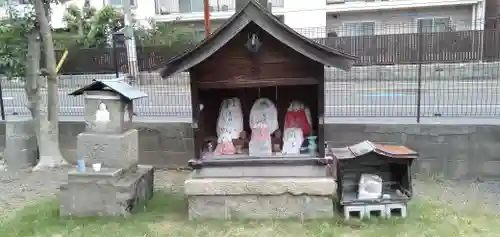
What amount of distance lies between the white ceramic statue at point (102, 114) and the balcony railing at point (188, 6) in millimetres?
18437

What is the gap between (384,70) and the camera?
10.3 metres

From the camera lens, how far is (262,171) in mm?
5312

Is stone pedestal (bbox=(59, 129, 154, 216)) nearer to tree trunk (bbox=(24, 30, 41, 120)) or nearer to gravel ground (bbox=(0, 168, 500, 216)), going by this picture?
gravel ground (bbox=(0, 168, 500, 216))

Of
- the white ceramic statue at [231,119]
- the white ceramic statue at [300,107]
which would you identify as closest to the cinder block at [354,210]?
the white ceramic statue at [300,107]

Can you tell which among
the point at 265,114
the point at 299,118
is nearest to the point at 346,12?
the point at 299,118

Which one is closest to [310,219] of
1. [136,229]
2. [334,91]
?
[136,229]

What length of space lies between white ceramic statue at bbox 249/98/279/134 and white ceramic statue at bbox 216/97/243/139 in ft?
0.64

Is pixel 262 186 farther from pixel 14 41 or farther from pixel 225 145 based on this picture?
pixel 14 41

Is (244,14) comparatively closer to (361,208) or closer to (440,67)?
(361,208)

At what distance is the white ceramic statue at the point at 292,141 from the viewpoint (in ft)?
18.0

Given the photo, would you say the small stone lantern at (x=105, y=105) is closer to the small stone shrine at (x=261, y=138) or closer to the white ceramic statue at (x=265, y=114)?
the small stone shrine at (x=261, y=138)

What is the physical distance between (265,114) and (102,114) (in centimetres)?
223

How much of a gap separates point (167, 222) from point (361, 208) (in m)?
2.41

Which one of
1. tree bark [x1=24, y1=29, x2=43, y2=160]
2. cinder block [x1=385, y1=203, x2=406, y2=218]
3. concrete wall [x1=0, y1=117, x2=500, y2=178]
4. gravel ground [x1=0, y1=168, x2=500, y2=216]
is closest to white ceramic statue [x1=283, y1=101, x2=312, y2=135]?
cinder block [x1=385, y1=203, x2=406, y2=218]
